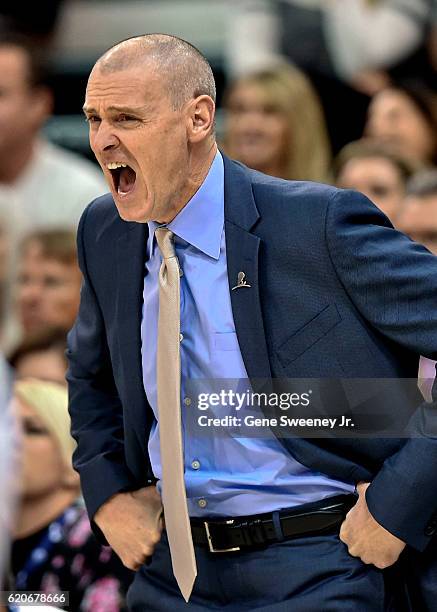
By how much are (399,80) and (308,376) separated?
3.48 meters

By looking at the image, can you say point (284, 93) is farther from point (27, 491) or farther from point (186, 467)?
point (186, 467)

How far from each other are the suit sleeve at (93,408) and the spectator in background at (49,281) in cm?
213

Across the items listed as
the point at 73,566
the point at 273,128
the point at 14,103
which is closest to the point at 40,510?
the point at 73,566

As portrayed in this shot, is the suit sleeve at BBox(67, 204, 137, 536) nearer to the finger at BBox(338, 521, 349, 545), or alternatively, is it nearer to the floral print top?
the finger at BBox(338, 521, 349, 545)

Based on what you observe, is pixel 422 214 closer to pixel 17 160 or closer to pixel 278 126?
pixel 278 126

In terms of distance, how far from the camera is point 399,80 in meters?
5.63

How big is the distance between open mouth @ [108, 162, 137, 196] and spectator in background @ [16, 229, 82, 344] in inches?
96.5

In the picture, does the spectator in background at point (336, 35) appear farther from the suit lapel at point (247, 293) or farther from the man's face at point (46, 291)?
the suit lapel at point (247, 293)

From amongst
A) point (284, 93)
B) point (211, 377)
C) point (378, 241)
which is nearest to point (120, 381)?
point (211, 377)

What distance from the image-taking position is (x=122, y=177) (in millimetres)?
2432

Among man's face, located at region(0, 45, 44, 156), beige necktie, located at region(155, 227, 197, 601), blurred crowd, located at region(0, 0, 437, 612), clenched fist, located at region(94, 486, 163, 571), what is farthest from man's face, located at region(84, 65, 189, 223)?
man's face, located at region(0, 45, 44, 156)

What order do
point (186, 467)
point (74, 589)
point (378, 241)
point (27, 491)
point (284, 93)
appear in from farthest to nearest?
point (284, 93) → point (27, 491) → point (74, 589) → point (186, 467) → point (378, 241)

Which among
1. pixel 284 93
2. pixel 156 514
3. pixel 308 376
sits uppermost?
pixel 308 376

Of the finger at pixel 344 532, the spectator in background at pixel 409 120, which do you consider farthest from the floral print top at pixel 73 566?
the spectator in background at pixel 409 120
